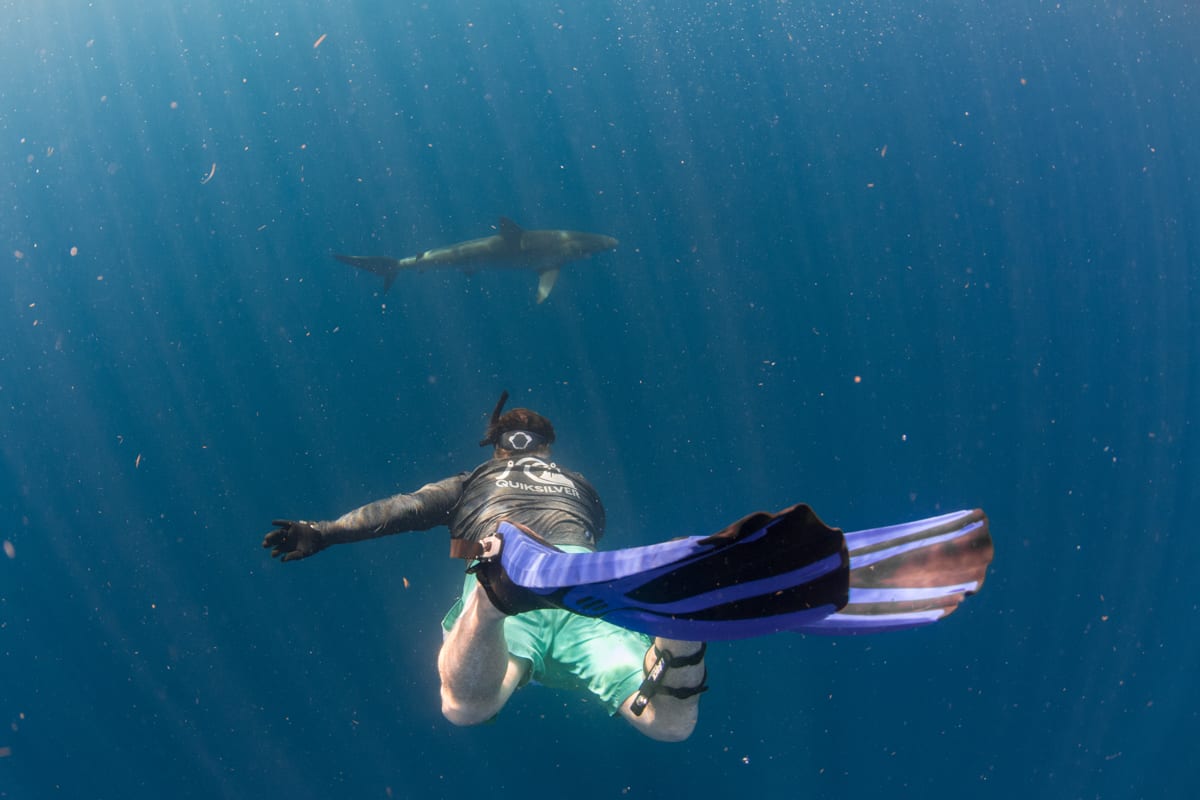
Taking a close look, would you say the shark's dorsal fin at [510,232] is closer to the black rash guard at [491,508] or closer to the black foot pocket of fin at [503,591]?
the black rash guard at [491,508]

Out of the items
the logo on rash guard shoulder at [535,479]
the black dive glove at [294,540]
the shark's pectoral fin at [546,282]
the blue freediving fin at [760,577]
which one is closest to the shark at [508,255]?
the shark's pectoral fin at [546,282]

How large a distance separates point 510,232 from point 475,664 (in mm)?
8142

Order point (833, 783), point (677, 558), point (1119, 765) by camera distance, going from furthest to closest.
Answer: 1. point (1119, 765)
2. point (833, 783)
3. point (677, 558)

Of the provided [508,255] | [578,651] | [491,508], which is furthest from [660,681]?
[508,255]

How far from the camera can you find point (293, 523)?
2918mm

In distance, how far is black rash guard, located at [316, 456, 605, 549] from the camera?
325 cm

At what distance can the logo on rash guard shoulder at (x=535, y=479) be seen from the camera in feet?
11.7

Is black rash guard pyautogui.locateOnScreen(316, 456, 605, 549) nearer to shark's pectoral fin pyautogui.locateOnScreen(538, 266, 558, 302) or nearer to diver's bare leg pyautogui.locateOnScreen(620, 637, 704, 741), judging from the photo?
diver's bare leg pyautogui.locateOnScreen(620, 637, 704, 741)

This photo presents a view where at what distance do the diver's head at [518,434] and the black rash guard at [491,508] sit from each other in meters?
0.10

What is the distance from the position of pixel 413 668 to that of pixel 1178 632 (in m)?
14.2

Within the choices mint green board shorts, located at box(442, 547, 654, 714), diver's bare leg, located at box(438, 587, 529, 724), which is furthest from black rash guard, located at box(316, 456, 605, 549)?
diver's bare leg, located at box(438, 587, 529, 724)

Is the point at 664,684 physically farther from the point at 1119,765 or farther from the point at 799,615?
the point at 1119,765

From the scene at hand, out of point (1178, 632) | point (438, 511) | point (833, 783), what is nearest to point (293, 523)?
point (438, 511)

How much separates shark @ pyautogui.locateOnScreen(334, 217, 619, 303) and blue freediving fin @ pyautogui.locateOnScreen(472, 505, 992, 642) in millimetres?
7853
